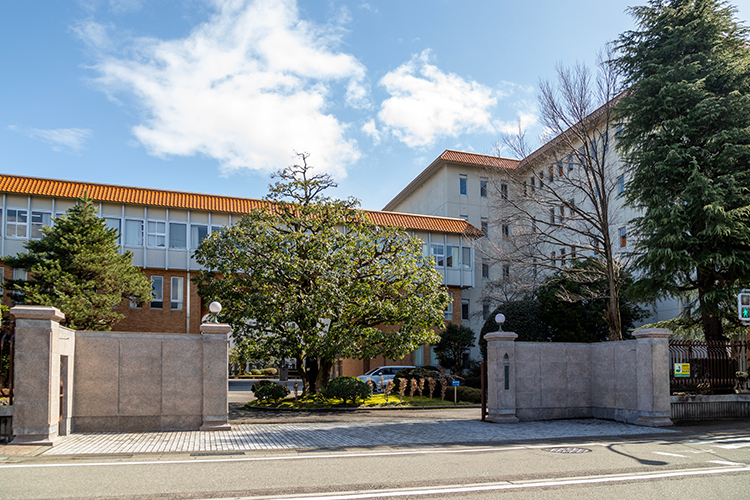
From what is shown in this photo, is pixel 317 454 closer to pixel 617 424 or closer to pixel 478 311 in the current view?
pixel 617 424

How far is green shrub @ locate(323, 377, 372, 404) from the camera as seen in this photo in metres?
20.0

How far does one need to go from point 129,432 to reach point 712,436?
1319 cm

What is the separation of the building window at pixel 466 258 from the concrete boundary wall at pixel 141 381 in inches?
1209

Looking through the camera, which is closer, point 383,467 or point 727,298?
point 383,467

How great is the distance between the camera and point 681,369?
15.7 meters

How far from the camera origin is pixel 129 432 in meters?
12.9

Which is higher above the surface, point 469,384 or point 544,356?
point 544,356

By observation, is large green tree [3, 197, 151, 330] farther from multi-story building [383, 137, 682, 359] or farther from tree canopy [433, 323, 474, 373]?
tree canopy [433, 323, 474, 373]

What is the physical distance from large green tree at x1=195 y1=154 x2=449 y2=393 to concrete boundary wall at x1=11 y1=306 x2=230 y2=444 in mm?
5720

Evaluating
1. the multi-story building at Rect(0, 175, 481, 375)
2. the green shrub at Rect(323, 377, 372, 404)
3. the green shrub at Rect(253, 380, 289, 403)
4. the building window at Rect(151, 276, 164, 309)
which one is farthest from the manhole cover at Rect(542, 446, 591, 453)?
the building window at Rect(151, 276, 164, 309)

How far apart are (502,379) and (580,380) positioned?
2634mm

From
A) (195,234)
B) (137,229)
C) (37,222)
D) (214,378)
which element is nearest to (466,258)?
(195,234)

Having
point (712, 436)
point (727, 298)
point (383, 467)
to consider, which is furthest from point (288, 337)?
point (727, 298)

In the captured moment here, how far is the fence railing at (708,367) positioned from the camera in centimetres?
1571
